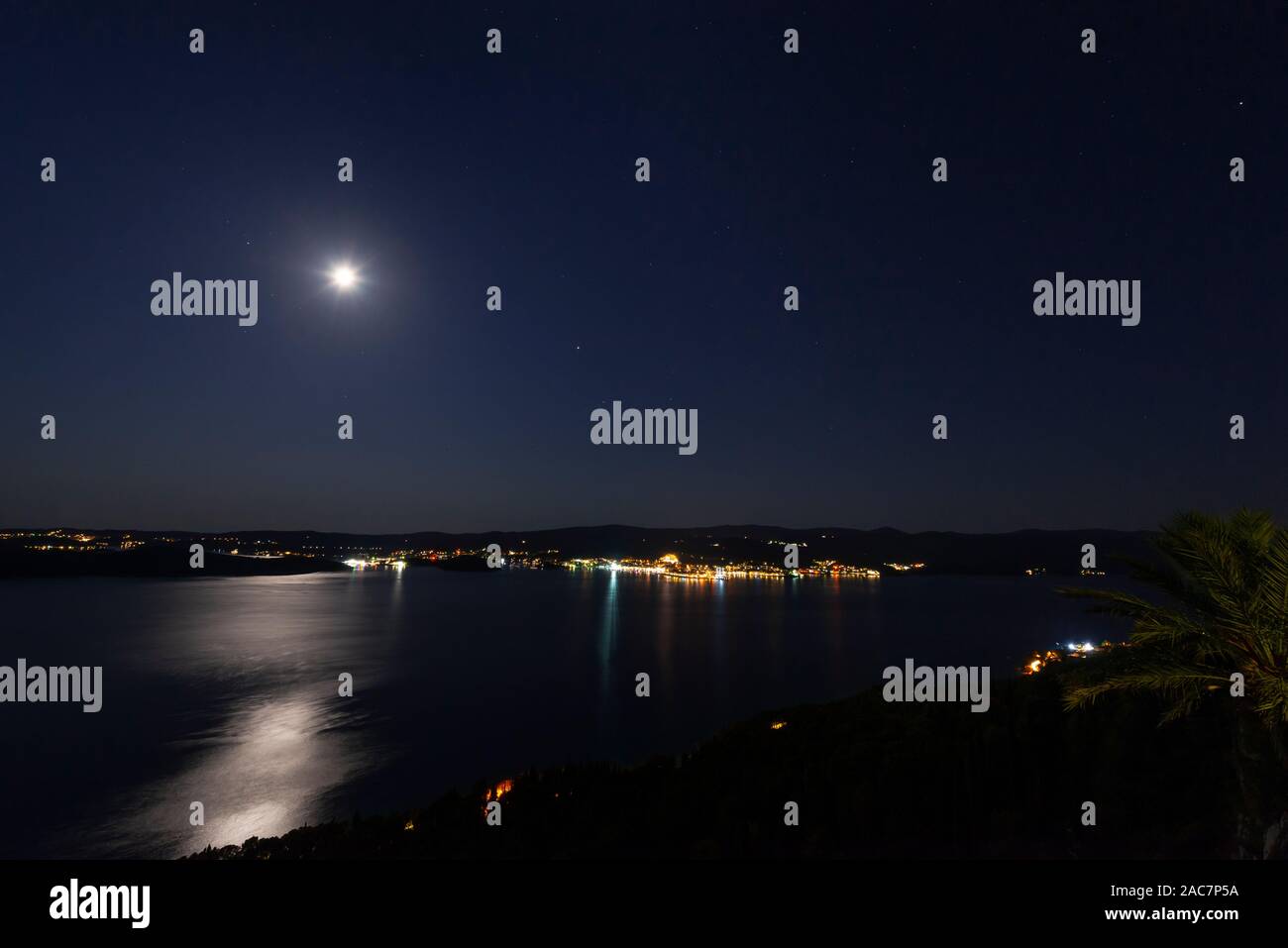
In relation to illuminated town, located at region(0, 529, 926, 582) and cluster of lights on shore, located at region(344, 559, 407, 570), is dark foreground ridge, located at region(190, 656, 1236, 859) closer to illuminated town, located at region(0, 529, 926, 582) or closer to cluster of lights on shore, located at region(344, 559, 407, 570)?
illuminated town, located at region(0, 529, 926, 582)

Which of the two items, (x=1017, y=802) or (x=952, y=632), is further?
(x=952, y=632)

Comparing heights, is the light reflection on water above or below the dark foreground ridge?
below

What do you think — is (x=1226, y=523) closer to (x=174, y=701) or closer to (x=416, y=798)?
(x=416, y=798)

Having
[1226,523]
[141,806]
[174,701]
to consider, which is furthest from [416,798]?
[1226,523]

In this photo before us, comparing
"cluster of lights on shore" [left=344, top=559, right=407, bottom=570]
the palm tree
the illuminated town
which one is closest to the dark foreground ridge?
the palm tree

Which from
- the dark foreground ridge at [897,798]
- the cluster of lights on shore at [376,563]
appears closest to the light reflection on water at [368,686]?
the dark foreground ridge at [897,798]

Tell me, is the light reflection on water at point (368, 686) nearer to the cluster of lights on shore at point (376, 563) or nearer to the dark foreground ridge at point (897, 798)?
the dark foreground ridge at point (897, 798)
